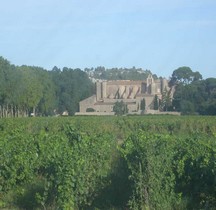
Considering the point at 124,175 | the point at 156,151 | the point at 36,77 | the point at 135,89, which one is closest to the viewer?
the point at 156,151

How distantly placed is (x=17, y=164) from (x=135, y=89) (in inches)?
5674

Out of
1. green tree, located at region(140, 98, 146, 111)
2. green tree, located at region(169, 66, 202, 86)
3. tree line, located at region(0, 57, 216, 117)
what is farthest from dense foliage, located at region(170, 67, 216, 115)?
green tree, located at region(169, 66, 202, 86)

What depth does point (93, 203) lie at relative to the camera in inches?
542

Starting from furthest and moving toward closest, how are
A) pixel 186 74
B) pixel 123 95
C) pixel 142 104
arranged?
pixel 123 95 → pixel 186 74 → pixel 142 104

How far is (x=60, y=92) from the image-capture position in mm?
119750

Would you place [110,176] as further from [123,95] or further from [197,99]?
[123,95]

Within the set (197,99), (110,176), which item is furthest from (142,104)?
(110,176)

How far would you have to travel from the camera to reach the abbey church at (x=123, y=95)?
400 ft

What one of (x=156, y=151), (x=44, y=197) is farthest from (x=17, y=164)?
(x=156, y=151)

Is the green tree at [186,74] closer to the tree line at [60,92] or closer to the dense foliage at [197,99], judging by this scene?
the tree line at [60,92]

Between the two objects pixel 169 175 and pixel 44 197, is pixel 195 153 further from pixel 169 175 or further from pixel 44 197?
pixel 44 197

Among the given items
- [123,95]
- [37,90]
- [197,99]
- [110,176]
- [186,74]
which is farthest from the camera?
[123,95]

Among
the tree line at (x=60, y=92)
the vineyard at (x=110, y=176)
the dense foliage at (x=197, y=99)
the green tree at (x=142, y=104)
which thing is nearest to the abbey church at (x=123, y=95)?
the green tree at (x=142, y=104)

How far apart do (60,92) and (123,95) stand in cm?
4005
